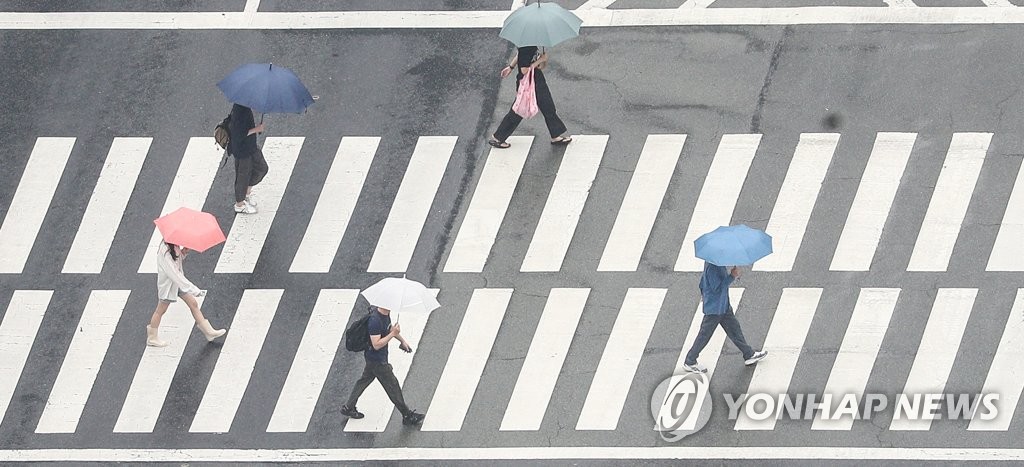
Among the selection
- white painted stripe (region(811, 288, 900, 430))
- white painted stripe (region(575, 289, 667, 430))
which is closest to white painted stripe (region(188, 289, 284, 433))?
white painted stripe (region(575, 289, 667, 430))

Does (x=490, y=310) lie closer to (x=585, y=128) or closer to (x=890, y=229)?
(x=585, y=128)

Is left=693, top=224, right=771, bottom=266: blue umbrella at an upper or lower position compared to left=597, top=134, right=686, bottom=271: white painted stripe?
lower

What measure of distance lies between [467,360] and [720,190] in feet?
11.8

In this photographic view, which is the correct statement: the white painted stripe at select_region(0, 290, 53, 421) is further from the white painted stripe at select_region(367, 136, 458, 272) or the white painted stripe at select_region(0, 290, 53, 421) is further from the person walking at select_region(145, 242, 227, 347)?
the white painted stripe at select_region(367, 136, 458, 272)

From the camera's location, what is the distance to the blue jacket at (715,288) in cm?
1614

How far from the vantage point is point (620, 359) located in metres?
17.0

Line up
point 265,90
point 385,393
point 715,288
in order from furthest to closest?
point 265,90 → point 385,393 → point 715,288

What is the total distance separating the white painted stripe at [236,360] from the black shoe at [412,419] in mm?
1706

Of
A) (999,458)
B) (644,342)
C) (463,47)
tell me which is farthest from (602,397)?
(463,47)

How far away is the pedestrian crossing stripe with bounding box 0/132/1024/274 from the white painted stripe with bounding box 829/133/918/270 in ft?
0.05

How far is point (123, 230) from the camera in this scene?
18.7 m

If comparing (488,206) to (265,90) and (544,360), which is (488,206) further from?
(265,90)

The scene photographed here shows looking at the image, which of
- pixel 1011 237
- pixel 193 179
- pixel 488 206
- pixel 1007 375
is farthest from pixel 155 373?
pixel 1011 237

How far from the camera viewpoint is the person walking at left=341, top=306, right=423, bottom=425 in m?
15.5
